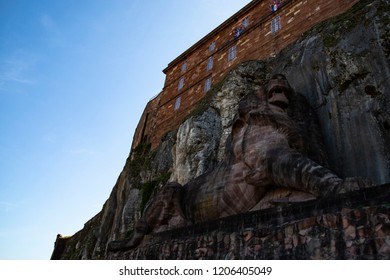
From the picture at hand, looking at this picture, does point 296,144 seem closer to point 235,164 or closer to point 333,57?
point 235,164

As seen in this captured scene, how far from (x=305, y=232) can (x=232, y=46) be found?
13718mm

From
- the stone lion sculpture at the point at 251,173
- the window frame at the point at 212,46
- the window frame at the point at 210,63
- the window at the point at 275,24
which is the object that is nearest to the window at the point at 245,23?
the window frame at the point at 212,46

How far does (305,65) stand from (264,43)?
6022 millimetres

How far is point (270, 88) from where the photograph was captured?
6.28 m

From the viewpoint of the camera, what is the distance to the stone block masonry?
2.97m

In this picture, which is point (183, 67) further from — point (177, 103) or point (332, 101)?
point (332, 101)

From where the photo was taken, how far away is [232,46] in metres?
16.2

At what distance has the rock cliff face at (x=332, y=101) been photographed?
624 cm

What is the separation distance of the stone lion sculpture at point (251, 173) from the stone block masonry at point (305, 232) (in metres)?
0.76

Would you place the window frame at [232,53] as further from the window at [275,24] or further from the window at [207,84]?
the window at [275,24]

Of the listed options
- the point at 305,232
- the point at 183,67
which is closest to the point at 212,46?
the point at 183,67

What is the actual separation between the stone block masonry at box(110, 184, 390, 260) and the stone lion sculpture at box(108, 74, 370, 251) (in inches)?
29.7

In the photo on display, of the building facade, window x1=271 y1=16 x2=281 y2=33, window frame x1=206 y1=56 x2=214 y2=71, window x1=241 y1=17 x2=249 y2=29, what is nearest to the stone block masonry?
the building facade

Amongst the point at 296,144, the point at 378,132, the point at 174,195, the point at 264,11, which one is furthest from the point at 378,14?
the point at 264,11
